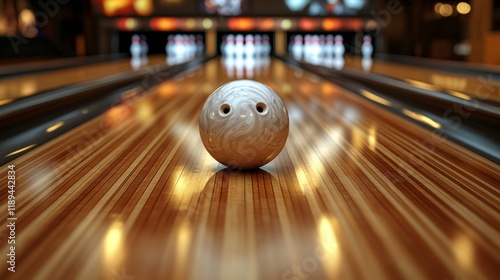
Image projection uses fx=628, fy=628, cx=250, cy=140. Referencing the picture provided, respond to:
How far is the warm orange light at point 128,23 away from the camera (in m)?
10.8

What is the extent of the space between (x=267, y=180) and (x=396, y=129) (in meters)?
1.14

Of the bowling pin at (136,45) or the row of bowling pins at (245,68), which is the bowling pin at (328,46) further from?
the bowling pin at (136,45)

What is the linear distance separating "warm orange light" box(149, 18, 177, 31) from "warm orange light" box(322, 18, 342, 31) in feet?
8.46

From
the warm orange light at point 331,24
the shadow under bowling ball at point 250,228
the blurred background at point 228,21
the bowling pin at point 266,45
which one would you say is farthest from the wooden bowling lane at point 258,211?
the bowling pin at point 266,45

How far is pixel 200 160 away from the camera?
1.85 meters

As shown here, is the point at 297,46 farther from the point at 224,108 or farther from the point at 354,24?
the point at 224,108

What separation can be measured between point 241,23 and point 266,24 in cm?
44

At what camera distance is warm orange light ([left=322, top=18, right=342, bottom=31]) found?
10742mm

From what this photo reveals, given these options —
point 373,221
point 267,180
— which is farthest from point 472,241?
point 267,180

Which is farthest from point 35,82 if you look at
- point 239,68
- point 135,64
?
point 239,68

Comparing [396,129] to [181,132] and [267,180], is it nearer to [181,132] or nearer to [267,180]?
[181,132]

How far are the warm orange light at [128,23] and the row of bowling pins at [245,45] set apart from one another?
1808 mm

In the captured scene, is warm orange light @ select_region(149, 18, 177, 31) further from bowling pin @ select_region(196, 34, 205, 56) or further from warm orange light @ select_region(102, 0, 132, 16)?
bowling pin @ select_region(196, 34, 205, 56)

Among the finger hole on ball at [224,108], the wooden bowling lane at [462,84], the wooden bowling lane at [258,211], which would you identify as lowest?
the wooden bowling lane at [258,211]
